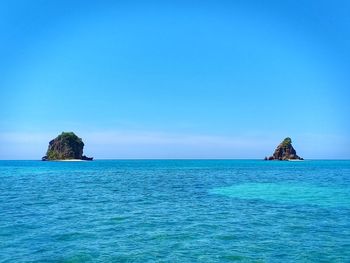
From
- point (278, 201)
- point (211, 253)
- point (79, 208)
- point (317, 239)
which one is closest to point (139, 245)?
point (211, 253)

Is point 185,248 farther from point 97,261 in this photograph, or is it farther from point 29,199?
point 29,199

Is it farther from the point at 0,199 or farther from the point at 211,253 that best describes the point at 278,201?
the point at 0,199

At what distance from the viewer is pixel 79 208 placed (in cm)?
3145

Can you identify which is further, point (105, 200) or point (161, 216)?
point (105, 200)

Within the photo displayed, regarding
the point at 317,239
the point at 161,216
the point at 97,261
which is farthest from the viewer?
the point at 161,216

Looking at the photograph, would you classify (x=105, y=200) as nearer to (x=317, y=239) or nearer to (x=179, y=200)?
(x=179, y=200)

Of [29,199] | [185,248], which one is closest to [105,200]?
[29,199]

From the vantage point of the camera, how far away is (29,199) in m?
38.1

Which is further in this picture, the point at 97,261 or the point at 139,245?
the point at 139,245

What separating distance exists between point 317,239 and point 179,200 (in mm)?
19099

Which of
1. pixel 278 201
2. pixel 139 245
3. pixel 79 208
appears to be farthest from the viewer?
pixel 278 201

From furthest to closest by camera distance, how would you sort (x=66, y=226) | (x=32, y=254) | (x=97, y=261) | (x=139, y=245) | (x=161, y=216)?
(x=161, y=216) < (x=66, y=226) < (x=139, y=245) < (x=32, y=254) < (x=97, y=261)

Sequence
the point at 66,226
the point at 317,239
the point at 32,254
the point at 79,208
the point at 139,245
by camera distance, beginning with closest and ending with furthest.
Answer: the point at 32,254 → the point at 139,245 → the point at 317,239 → the point at 66,226 → the point at 79,208

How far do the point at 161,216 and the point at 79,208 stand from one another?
29.9 feet
